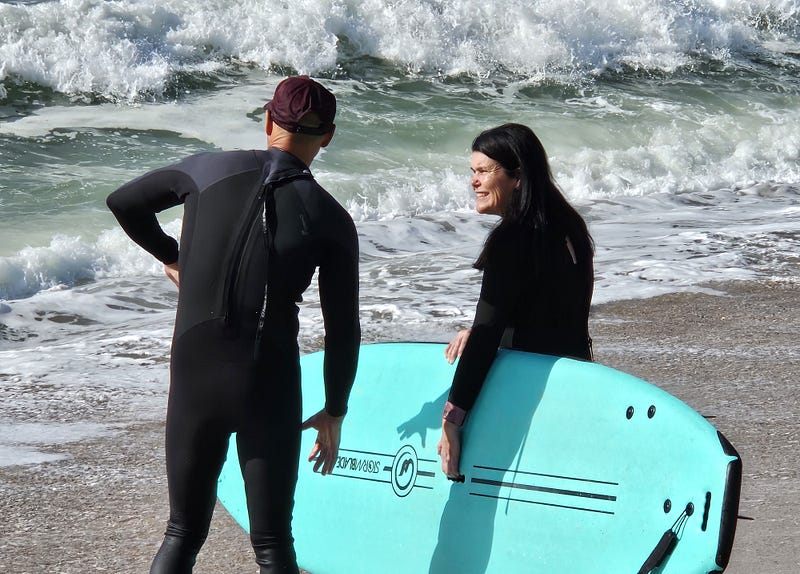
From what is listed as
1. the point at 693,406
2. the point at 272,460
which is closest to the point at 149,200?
the point at 272,460

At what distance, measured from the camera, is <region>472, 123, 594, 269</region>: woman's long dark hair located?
2740mm

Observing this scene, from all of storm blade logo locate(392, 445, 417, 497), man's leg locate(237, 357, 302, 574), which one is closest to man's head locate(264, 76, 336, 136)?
man's leg locate(237, 357, 302, 574)

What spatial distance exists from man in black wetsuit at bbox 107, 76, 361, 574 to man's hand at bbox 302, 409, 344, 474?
91 mm

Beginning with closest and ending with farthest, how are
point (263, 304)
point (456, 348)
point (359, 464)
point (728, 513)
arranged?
point (263, 304) → point (728, 513) → point (456, 348) → point (359, 464)

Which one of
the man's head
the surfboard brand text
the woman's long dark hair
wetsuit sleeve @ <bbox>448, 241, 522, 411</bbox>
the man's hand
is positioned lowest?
the surfboard brand text

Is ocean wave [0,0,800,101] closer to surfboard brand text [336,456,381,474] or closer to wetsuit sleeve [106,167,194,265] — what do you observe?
surfboard brand text [336,456,381,474]

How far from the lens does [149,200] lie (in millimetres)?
2432

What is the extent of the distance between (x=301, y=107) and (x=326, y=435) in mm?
741

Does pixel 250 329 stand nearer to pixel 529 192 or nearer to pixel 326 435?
pixel 326 435

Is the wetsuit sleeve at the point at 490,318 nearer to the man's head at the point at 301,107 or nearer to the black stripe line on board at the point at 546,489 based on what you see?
the black stripe line on board at the point at 546,489

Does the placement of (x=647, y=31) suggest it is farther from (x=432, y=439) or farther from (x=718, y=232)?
(x=432, y=439)

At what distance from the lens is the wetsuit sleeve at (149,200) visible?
2369 millimetres

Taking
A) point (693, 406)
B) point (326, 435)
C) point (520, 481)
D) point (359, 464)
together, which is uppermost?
point (326, 435)

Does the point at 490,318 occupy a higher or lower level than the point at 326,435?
higher
